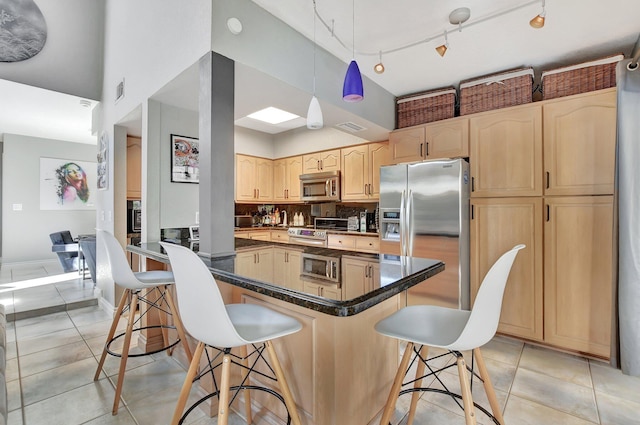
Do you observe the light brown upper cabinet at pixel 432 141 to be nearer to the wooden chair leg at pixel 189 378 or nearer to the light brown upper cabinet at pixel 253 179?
the light brown upper cabinet at pixel 253 179

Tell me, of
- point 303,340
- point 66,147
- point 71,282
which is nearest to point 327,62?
point 303,340

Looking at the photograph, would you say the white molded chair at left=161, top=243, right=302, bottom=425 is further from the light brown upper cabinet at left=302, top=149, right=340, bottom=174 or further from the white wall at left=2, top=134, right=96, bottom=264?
the white wall at left=2, top=134, right=96, bottom=264

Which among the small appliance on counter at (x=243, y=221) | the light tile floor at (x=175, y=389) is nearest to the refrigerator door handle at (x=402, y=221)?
the light tile floor at (x=175, y=389)

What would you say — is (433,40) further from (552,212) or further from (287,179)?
(287,179)

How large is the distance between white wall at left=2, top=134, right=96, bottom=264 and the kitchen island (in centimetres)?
666

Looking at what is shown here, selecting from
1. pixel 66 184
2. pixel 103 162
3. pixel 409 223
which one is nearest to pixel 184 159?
pixel 103 162

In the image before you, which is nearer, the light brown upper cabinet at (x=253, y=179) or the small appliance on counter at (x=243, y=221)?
the light brown upper cabinet at (x=253, y=179)

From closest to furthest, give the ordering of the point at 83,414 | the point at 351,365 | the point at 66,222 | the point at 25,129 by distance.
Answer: the point at 351,365 < the point at 83,414 < the point at 25,129 < the point at 66,222

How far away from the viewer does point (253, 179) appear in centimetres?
505

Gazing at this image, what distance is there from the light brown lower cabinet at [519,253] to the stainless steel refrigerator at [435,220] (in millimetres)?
110

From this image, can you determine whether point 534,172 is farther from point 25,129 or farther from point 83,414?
point 25,129

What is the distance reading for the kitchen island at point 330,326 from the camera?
117 centimetres

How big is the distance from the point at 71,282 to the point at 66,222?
2522mm

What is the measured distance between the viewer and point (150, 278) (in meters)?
1.91
